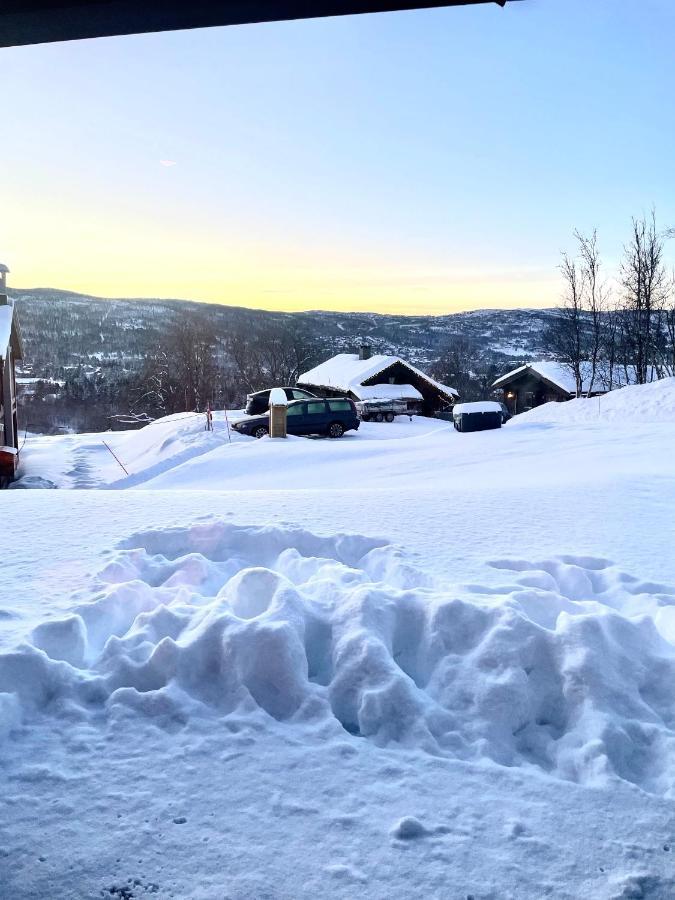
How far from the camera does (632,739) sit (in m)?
2.69

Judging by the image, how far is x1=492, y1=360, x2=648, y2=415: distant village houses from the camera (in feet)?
139

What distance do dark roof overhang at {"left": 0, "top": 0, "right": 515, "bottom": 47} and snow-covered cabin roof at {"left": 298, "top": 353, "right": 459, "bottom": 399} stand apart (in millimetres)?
37976

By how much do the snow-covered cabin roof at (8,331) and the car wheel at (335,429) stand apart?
11238 mm

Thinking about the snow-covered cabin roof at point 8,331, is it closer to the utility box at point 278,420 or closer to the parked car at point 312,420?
the parked car at point 312,420

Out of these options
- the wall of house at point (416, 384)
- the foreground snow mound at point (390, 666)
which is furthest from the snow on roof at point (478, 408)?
the wall of house at point (416, 384)

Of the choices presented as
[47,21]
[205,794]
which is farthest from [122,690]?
[47,21]

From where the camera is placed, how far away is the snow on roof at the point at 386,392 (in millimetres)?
40250

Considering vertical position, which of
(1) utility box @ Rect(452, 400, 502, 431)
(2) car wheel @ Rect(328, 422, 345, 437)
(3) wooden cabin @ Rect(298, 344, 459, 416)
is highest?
(3) wooden cabin @ Rect(298, 344, 459, 416)

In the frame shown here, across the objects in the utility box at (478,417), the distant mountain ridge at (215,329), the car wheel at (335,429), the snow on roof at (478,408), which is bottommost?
the car wheel at (335,429)

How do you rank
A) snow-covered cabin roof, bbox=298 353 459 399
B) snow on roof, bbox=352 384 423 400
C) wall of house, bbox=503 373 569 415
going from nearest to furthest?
snow on roof, bbox=352 384 423 400 < snow-covered cabin roof, bbox=298 353 459 399 < wall of house, bbox=503 373 569 415

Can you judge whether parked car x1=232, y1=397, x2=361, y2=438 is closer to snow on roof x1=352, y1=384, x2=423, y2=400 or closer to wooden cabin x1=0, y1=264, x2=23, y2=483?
wooden cabin x1=0, y1=264, x2=23, y2=483

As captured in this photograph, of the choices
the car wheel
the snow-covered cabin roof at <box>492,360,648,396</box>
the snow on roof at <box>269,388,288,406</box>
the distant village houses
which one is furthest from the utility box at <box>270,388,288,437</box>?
the snow-covered cabin roof at <box>492,360,648,396</box>

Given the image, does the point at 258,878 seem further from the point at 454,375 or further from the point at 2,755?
the point at 454,375

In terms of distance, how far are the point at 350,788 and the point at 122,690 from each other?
1162mm
